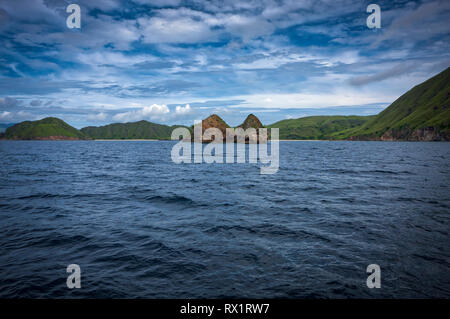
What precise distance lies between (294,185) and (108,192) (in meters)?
20.8

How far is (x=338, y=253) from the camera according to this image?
423 inches

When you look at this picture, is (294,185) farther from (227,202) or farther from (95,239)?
(95,239)

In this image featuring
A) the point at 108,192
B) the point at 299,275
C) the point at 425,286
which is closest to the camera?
the point at 425,286

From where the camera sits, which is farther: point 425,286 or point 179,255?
point 179,255

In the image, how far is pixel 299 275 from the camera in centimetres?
895

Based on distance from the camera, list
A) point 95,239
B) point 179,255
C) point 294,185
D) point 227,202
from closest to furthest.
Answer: point 179,255 → point 95,239 → point 227,202 → point 294,185

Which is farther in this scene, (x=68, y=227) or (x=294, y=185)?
(x=294, y=185)

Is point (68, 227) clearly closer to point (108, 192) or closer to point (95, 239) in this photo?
point (95, 239)

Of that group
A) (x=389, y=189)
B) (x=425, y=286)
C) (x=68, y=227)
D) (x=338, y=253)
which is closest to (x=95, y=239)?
(x=68, y=227)
